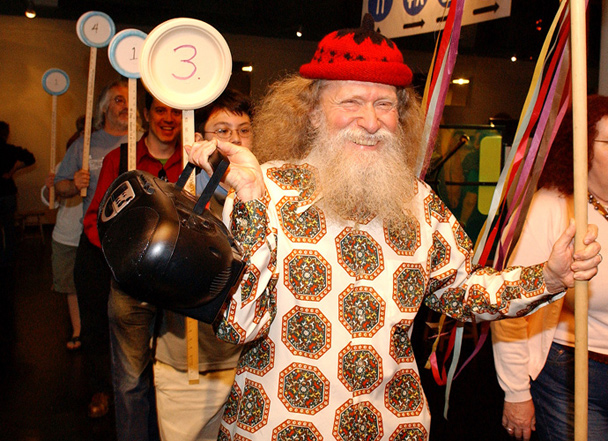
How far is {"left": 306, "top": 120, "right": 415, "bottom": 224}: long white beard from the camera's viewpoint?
1.52 metres

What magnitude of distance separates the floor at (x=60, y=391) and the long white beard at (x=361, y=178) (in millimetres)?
2165

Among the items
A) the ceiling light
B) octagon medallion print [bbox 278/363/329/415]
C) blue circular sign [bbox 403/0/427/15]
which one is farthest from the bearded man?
the ceiling light

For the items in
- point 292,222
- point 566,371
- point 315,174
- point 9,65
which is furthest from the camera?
point 9,65

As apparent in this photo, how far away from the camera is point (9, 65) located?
31.4 feet

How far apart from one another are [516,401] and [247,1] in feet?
25.9

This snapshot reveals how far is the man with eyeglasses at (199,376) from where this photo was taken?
7.40 feet

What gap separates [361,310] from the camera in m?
1.45

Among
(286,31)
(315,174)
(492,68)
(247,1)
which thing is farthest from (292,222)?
(492,68)

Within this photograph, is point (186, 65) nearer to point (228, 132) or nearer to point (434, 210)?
point (228, 132)

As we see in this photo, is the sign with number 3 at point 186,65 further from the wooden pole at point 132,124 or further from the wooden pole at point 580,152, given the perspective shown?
the wooden pole at point 580,152

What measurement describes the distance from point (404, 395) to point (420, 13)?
10.1 feet

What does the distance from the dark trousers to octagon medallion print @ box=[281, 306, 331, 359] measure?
5.99 feet

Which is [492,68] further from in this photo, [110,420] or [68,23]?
[110,420]

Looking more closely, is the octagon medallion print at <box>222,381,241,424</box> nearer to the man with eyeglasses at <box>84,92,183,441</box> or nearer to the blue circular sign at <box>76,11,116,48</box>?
the man with eyeglasses at <box>84,92,183,441</box>
